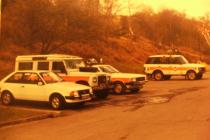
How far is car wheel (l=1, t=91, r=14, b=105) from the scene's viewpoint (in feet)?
64.2

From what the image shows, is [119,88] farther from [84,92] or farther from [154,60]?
[154,60]

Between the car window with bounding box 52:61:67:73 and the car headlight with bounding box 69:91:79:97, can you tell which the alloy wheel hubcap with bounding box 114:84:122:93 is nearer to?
the car window with bounding box 52:61:67:73

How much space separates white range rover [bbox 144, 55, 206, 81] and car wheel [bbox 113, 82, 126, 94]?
12586 mm

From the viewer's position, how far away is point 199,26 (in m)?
102

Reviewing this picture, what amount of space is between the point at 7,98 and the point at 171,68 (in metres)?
18.7

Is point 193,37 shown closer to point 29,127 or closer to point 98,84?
point 98,84

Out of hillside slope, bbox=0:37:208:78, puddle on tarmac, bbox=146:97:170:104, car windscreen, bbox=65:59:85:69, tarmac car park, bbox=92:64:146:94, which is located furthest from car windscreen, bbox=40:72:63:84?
hillside slope, bbox=0:37:208:78

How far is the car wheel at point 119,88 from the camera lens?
24.0 m

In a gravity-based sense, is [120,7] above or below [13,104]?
above

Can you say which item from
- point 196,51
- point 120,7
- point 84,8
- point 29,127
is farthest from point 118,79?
point 196,51

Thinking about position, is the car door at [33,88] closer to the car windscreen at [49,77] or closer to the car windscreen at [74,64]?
the car windscreen at [49,77]

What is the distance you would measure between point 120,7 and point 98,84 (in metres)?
35.3

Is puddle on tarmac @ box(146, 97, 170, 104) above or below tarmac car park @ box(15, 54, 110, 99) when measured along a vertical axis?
below

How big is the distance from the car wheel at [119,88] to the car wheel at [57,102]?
6330mm
